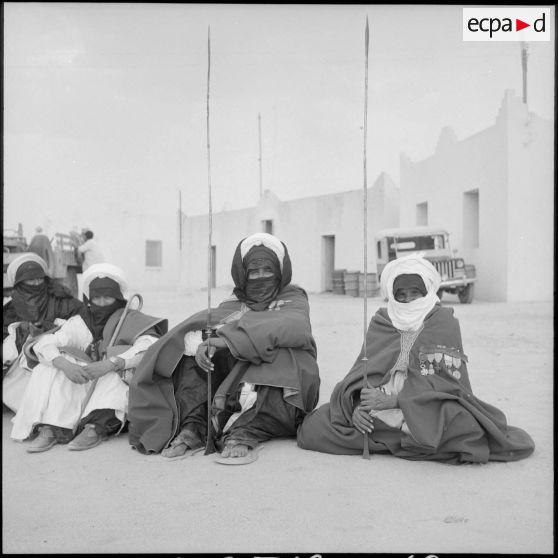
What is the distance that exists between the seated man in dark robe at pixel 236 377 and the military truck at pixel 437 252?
9.12m

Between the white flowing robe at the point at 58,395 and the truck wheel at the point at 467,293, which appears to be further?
the truck wheel at the point at 467,293

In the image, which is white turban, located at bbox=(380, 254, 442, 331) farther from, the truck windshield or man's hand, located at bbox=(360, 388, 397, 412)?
the truck windshield

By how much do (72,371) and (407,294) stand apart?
1.92 metres

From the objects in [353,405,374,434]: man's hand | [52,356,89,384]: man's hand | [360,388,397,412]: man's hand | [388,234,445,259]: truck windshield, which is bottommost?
[353,405,374,434]: man's hand

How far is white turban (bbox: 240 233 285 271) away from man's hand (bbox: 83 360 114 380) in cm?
100

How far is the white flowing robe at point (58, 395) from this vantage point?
12.0ft

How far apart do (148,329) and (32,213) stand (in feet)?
60.3

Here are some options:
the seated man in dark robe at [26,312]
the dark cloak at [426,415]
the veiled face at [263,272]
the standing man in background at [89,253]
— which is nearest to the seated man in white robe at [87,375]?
the seated man in dark robe at [26,312]

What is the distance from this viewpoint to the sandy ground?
2.38m

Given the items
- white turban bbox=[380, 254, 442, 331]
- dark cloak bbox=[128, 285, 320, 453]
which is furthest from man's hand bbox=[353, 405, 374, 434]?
white turban bbox=[380, 254, 442, 331]

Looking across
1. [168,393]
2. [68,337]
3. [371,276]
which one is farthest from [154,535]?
[371,276]

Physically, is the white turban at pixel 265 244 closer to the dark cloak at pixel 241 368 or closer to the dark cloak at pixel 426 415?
the dark cloak at pixel 241 368

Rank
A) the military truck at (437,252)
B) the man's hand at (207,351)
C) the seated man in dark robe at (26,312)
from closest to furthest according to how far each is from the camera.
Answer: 1. the man's hand at (207,351)
2. the seated man in dark robe at (26,312)
3. the military truck at (437,252)

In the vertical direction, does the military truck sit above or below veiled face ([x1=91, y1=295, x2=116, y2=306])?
above
